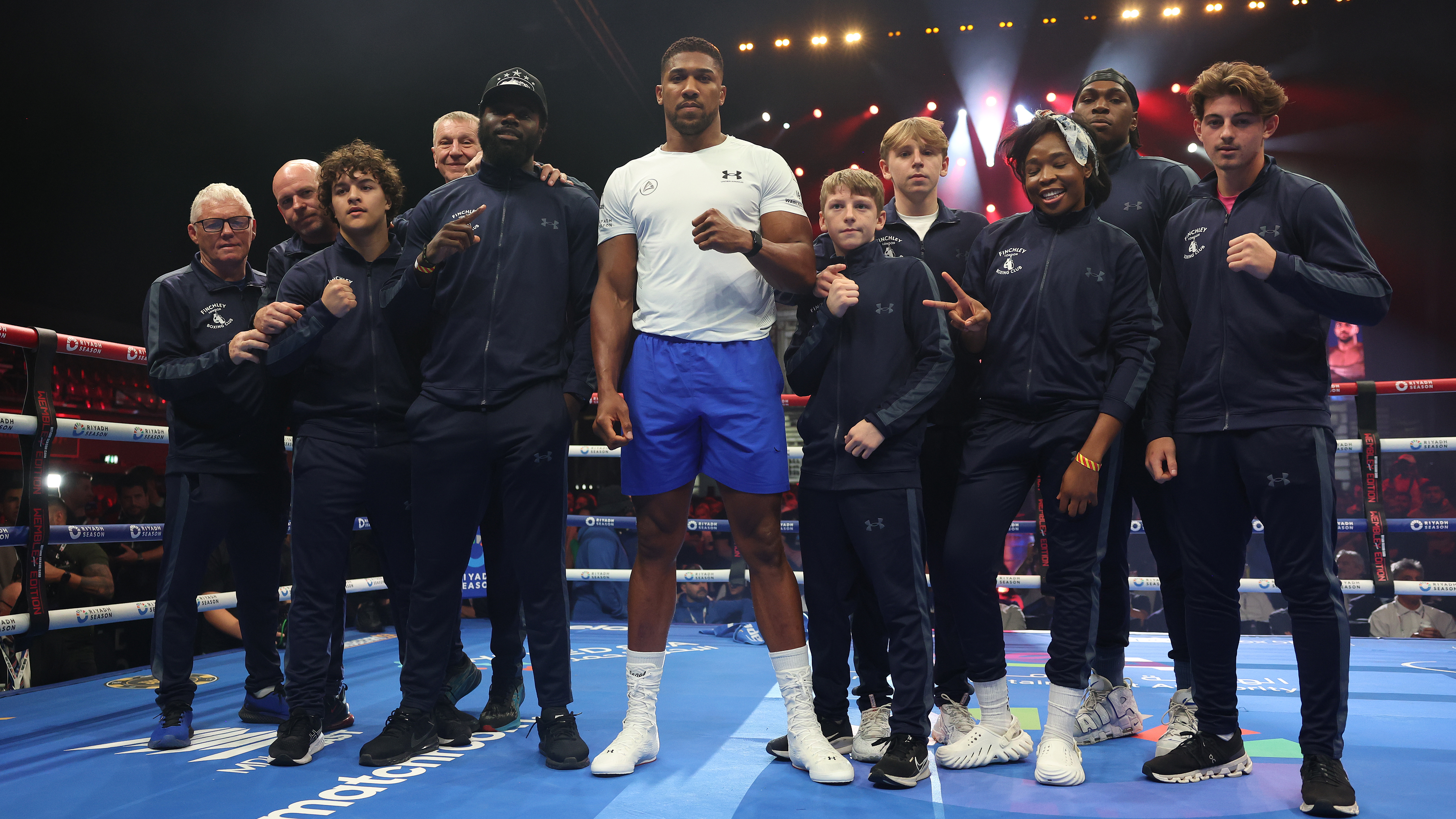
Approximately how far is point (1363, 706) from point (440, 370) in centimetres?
298

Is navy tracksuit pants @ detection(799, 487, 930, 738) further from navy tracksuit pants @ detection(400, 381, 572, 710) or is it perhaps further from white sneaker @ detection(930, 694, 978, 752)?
navy tracksuit pants @ detection(400, 381, 572, 710)

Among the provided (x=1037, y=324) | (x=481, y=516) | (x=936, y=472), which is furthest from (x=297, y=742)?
(x=1037, y=324)

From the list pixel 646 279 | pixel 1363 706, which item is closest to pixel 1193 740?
pixel 1363 706

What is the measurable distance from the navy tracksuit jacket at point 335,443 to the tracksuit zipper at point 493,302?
340mm

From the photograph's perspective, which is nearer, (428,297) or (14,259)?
(428,297)

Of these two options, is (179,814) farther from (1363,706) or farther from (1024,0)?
(1024,0)

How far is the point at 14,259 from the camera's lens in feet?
19.5

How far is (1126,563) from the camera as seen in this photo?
244cm

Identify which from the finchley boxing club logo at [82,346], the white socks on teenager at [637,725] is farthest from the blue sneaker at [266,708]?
the finchley boxing club logo at [82,346]

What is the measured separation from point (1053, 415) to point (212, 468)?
7.55 ft

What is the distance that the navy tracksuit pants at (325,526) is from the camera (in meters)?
2.22

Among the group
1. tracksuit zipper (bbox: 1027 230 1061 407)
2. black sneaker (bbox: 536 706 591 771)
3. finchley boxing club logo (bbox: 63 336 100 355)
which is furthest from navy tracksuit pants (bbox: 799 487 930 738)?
finchley boxing club logo (bbox: 63 336 100 355)

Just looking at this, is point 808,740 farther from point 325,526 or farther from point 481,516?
point 325,526

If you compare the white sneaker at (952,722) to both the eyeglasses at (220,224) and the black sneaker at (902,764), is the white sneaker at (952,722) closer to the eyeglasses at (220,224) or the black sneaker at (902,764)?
the black sneaker at (902,764)
